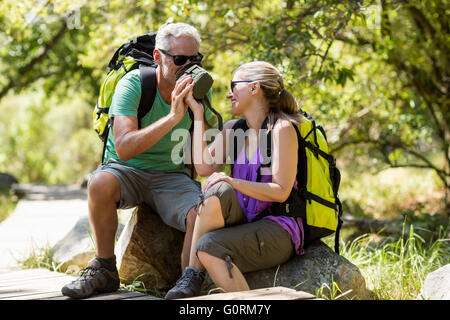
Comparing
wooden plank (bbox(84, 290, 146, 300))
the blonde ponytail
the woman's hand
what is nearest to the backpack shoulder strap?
the blonde ponytail

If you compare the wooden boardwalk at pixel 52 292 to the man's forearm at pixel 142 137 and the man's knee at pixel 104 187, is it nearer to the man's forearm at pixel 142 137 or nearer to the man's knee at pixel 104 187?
the man's knee at pixel 104 187

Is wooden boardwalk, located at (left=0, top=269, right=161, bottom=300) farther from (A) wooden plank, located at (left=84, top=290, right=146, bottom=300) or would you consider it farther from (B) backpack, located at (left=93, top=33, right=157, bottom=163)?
(B) backpack, located at (left=93, top=33, right=157, bottom=163)

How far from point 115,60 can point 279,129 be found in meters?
1.50

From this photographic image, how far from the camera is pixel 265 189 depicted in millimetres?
3162

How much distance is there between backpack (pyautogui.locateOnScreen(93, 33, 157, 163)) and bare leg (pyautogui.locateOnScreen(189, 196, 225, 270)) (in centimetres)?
90

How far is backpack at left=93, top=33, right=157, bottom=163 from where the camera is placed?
148 inches

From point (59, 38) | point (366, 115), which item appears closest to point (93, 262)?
point (366, 115)

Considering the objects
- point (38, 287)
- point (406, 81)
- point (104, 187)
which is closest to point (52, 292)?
point (38, 287)

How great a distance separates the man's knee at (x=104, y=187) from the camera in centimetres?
354

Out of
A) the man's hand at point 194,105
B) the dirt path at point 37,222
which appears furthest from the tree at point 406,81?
the man's hand at point 194,105

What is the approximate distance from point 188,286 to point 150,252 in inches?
36.0

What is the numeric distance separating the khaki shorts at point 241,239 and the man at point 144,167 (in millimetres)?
386

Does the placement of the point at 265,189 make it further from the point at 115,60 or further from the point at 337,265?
the point at 115,60
